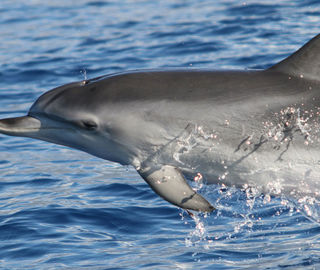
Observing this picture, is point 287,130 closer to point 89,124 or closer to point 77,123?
point 89,124

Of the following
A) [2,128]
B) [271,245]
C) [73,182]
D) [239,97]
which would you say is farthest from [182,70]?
[73,182]

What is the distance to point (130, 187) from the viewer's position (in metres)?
8.76

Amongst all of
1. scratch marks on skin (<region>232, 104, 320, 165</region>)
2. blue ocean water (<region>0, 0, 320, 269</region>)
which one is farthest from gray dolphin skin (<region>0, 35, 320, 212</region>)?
blue ocean water (<region>0, 0, 320, 269</region>)

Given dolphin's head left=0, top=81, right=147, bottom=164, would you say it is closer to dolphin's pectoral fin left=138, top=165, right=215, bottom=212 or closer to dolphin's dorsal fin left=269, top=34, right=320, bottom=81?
dolphin's pectoral fin left=138, top=165, right=215, bottom=212

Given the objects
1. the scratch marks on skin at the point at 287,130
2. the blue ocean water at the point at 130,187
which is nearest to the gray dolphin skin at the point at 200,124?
the scratch marks on skin at the point at 287,130

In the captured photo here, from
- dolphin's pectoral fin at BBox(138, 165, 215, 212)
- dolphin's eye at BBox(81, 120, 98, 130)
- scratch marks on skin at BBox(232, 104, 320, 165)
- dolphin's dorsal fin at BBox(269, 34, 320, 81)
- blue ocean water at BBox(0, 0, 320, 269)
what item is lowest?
blue ocean water at BBox(0, 0, 320, 269)

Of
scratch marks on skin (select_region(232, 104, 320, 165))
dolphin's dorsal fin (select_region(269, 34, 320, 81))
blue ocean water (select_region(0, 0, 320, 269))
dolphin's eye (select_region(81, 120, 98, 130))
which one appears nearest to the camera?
scratch marks on skin (select_region(232, 104, 320, 165))

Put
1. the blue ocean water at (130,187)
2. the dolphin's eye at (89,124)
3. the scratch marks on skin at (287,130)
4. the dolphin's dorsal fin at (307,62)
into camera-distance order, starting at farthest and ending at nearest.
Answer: the blue ocean water at (130,187) → the dolphin's eye at (89,124) → the dolphin's dorsal fin at (307,62) → the scratch marks on skin at (287,130)

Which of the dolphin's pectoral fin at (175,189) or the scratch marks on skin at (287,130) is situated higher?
the scratch marks on skin at (287,130)

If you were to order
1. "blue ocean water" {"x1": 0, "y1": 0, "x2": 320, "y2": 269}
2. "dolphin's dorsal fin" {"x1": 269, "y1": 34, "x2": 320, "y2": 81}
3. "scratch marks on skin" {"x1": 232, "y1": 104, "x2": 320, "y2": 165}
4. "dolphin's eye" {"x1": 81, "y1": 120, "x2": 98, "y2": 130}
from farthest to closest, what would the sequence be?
"blue ocean water" {"x1": 0, "y1": 0, "x2": 320, "y2": 269}, "dolphin's eye" {"x1": 81, "y1": 120, "x2": 98, "y2": 130}, "dolphin's dorsal fin" {"x1": 269, "y1": 34, "x2": 320, "y2": 81}, "scratch marks on skin" {"x1": 232, "y1": 104, "x2": 320, "y2": 165}

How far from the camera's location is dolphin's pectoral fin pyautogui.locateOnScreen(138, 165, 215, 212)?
577cm

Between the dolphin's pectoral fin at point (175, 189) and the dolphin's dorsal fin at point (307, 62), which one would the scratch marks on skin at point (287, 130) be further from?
the dolphin's pectoral fin at point (175, 189)

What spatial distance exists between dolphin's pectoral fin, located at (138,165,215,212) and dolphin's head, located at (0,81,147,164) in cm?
29

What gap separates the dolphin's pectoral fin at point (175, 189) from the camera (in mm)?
5766
